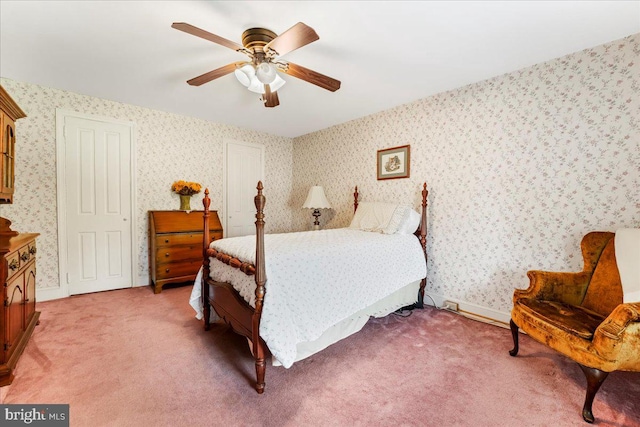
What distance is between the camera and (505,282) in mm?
2598

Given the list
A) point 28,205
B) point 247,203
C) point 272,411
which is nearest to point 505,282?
point 272,411

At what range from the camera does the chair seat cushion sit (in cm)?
159

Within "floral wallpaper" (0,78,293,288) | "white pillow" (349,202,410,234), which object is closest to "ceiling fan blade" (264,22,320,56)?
"white pillow" (349,202,410,234)

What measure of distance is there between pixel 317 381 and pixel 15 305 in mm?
2085

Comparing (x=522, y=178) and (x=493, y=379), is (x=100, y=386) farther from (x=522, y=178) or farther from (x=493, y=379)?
(x=522, y=178)

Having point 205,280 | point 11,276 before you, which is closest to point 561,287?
point 205,280

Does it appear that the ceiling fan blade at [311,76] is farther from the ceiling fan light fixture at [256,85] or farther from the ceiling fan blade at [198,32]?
the ceiling fan blade at [198,32]

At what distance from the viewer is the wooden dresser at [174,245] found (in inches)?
135

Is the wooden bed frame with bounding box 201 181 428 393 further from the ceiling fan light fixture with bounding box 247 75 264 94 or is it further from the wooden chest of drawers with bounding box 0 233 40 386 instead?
the wooden chest of drawers with bounding box 0 233 40 386

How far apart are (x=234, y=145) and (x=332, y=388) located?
3.77 meters

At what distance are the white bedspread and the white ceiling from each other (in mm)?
1565

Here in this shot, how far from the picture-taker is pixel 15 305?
1863 mm

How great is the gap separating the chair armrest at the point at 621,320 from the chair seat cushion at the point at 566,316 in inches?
4.4

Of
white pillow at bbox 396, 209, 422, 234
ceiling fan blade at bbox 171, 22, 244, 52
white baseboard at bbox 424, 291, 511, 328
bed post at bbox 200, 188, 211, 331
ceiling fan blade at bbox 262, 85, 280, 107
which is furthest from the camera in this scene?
white pillow at bbox 396, 209, 422, 234
